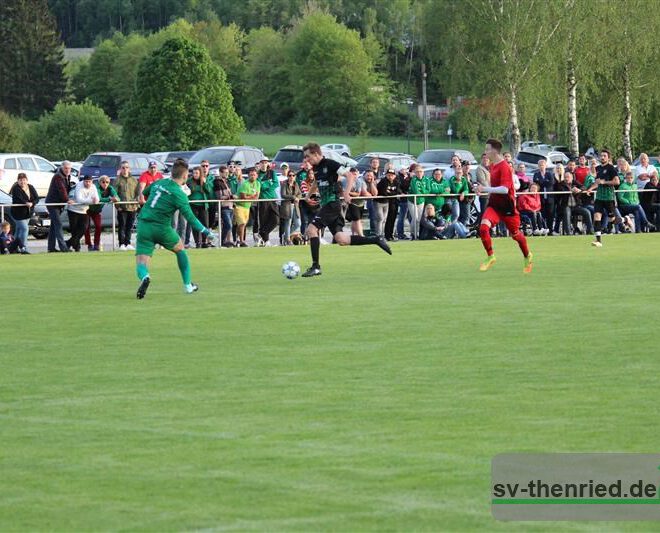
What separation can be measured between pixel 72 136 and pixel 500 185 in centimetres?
6973

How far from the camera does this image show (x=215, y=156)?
57.2 meters

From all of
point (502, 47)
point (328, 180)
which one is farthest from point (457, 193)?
point (502, 47)

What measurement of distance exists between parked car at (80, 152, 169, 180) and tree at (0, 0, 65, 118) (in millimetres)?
90659

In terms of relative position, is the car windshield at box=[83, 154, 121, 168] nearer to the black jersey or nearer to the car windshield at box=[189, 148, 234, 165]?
the car windshield at box=[189, 148, 234, 165]

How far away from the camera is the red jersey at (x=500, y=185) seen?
22.6 meters

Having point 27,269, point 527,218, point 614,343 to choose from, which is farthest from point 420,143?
point 614,343

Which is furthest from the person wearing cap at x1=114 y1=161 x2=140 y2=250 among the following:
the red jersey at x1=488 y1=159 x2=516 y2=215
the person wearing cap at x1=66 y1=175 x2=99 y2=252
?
the red jersey at x1=488 y1=159 x2=516 y2=215

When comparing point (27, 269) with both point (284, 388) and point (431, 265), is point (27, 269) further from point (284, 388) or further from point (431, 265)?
point (284, 388)

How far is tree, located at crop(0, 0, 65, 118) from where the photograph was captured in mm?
143000

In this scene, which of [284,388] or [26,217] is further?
[26,217]

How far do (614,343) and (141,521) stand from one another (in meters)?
7.27

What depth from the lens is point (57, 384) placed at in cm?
1168

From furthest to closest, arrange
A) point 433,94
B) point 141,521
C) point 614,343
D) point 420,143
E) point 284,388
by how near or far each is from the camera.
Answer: point 433,94 < point 420,143 < point 614,343 < point 284,388 < point 141,521

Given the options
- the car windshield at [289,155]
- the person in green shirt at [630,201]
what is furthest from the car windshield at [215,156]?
the person in green shirt at [630,201]
